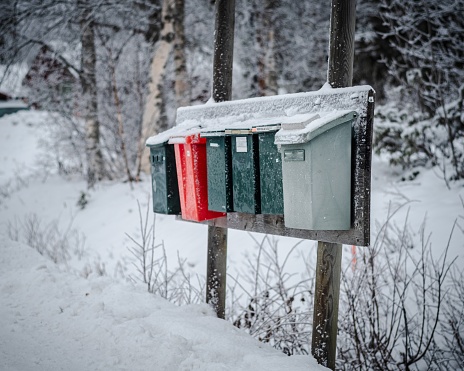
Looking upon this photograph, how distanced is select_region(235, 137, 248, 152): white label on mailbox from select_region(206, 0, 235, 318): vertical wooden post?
0.80 meters

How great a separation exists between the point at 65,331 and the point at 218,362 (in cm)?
128

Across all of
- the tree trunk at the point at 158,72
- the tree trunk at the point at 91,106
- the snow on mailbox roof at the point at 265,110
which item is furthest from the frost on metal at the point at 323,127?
the tree trunk at the point at 91,106

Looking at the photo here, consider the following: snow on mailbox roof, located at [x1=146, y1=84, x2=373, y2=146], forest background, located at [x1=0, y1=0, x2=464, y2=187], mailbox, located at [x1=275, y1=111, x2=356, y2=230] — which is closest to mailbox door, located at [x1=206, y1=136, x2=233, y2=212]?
snow on mailbox roof, located at [x1=146, y1=84, x2=373, y2=146]

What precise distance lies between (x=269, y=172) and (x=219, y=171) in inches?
18.5

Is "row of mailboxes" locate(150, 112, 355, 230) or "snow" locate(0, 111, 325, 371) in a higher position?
"row of mailboxes" locate(150, 112, 355, 230)

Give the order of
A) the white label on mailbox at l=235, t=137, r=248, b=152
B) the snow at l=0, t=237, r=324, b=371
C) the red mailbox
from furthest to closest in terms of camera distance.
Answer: the red mailbox
the white label on mailbox at l=235, t=137, r=248, b=152
the snow at l=0, t=237, r=324, b=371

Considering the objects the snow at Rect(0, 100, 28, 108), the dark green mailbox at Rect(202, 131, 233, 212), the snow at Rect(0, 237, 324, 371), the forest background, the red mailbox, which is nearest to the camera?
the snow at Rect(0, 237, 324, 371)

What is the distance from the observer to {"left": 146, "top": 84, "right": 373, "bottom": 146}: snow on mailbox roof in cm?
224

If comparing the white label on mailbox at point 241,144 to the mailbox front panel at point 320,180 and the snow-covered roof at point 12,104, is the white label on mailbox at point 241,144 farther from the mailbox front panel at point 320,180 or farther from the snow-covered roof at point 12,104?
the snow-covered roof at point 12,104

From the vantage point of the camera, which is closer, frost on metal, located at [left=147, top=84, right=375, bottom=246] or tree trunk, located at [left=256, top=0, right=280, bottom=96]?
frost on metal, located at [left=147, top=84, right=375, bottom=246]

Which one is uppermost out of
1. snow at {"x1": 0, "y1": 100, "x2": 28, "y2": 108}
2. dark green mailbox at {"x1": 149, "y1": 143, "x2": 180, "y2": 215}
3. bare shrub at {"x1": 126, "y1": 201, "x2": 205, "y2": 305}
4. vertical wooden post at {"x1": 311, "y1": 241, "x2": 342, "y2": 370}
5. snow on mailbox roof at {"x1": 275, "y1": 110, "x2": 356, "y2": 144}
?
snow at {"x1": 0, "y1": 100, "x2": 28, "y2": 108}

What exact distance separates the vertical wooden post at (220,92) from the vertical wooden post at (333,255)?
3.35ft

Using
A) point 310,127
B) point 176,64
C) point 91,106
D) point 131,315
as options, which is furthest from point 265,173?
point 91,106

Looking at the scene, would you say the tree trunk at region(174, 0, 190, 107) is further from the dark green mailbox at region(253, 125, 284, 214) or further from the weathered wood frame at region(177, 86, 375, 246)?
the dark green mailbox at region(253, 125, 284, 214)
